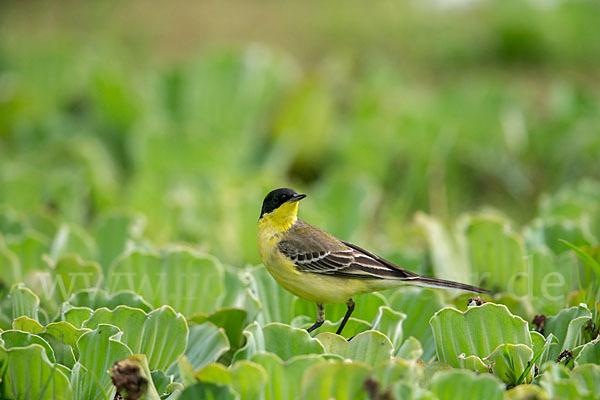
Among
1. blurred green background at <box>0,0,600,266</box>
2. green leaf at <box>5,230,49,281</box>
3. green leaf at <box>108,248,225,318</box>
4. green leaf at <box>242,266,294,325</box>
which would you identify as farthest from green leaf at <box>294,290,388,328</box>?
green leaf at <box>5,230,49,281</box>

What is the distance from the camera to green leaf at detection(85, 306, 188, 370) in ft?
6.33

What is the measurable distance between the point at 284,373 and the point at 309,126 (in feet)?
9.39

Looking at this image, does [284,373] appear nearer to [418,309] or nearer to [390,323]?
[390,323]

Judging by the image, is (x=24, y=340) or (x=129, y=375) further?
(x=24, y=340)

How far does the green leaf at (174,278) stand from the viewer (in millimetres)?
2418

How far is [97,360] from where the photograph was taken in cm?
182

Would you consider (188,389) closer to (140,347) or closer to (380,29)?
(140,347)

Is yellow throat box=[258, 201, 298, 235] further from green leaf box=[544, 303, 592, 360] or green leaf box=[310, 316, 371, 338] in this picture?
green leaf box=[544, 303, 592, 360]

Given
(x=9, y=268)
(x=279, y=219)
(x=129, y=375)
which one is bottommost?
(x=9, y=268)

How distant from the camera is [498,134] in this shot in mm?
4379

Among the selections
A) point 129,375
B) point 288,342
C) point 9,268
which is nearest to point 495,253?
point 288,342

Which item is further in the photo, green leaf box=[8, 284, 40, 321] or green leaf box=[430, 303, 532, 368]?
green leaf box=[8, 284, 40, 321]

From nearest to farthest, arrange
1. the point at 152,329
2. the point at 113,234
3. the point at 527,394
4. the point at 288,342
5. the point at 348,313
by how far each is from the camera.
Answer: the point at 527,394 < the point at 288,342 < the point at 152,329 < the point at 348,313 < the point at 113,234

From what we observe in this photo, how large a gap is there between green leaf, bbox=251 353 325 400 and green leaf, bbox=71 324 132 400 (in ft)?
1.27
